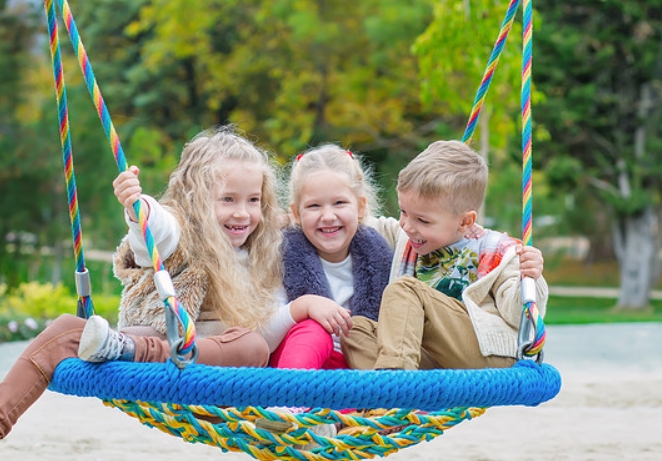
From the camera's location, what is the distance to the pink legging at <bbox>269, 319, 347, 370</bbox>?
97.8 inches

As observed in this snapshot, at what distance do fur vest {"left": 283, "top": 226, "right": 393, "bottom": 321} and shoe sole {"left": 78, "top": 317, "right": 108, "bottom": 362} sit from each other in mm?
775

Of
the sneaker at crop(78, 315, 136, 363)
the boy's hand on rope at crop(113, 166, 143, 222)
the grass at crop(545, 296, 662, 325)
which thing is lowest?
the grass at crop(545, 296, 662, 325)

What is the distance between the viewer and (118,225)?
11344 millimetres

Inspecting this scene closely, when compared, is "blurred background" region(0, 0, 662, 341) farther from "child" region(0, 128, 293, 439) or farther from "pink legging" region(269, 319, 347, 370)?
"pink legging" region(269, 319, 347, 370)

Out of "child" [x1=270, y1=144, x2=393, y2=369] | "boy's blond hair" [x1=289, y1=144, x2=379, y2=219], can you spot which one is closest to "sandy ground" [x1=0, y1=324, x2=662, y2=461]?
"child" [x1=270, y1=144, x2=393, y2=369]

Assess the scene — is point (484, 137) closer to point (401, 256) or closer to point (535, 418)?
point (535, 418)

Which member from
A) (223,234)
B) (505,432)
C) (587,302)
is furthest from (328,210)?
(587,302)

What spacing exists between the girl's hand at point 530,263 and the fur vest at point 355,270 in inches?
24.5

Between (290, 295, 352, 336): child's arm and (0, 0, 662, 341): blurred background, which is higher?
(0, 0, 662, 341): blurred background

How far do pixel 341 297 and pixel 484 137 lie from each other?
5663 millimetres

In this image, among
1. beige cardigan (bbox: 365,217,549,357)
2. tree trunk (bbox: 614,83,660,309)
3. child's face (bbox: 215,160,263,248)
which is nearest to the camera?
beige cardigan (bbox: 365,217,549,357)

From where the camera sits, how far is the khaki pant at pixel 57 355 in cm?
220

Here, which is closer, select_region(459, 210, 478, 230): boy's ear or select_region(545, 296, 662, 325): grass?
select_region(459, 210, 478, 230): boy's ear

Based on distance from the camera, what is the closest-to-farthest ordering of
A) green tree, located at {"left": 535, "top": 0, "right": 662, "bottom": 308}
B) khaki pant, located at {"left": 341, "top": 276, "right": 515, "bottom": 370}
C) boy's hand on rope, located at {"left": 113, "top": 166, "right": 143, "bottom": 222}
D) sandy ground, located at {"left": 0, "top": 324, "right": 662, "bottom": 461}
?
boy's hand on rope, located at {"left": 113, "top": 166, "right": 143, "bottom": 222}, khaki pant, located at {"left": 341, "top": 276, "right": 515, "bottom": 370}, sandy ground, located at {"left": 0, "top": 324, "right": 662, "bottom": 461}, green tree, located at {"left": 535, "top": 0, "right": 662, "bottom": 308}
